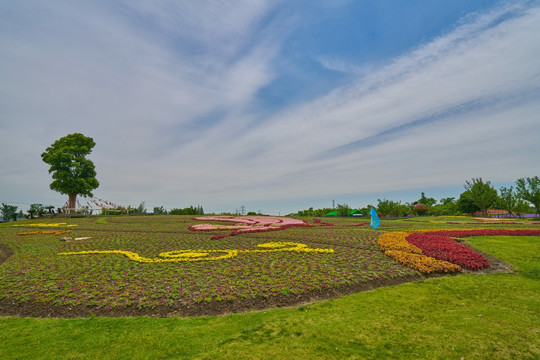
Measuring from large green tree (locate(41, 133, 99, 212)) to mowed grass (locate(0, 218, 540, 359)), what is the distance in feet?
124

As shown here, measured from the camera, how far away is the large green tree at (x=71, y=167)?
1449 inches

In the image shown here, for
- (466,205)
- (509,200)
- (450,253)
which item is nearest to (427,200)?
(466,205)

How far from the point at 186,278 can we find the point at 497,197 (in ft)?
179

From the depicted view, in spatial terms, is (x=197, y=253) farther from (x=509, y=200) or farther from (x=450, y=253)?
(x=509, y=200)

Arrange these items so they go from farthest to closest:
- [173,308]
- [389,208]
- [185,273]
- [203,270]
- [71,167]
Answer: [389,208] < [71,167] < [203,270] < [185,273] < [173,308]

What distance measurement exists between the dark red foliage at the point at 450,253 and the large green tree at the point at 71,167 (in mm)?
42373

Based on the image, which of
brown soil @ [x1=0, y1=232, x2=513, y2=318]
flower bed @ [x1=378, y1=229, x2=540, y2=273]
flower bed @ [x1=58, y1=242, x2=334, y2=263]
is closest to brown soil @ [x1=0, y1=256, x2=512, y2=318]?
brown soil @ [x1=0, y1=232, x2=513, y2=318]

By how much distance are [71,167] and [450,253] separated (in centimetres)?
4611

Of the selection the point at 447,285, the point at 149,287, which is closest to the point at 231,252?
the point at 149,287

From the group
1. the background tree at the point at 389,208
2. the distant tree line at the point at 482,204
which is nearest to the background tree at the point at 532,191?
the distant tree line at the point at 482,204

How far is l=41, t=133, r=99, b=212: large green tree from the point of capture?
36.8 meters

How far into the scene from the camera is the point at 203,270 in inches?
389

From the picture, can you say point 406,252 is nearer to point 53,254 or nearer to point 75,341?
point 75,341

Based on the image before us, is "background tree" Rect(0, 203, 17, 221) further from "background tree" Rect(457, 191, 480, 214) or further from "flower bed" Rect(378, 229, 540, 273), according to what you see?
"background tree" Rect(457, 191, 480, 214)
